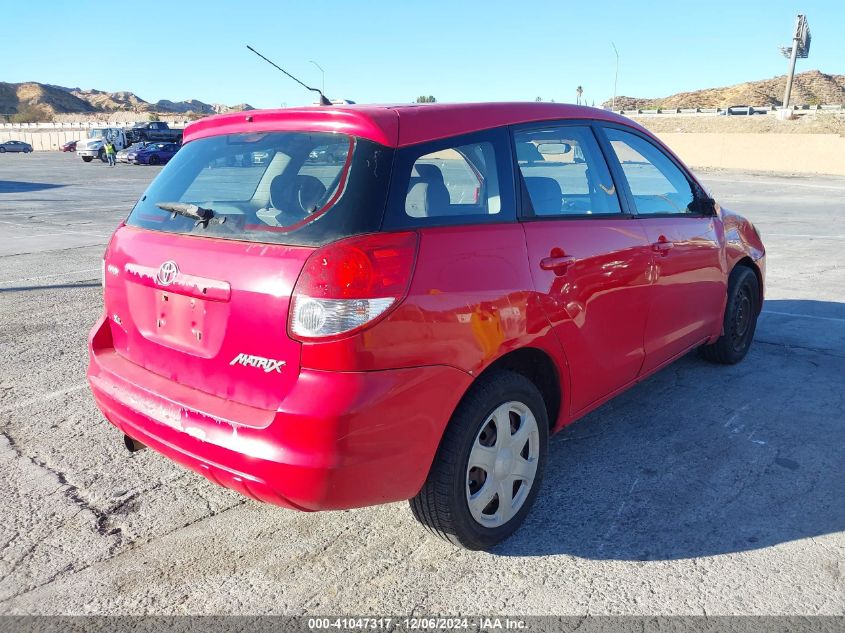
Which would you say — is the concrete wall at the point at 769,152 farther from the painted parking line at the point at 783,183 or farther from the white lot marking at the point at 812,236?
the white lot marking at the point at 812,236

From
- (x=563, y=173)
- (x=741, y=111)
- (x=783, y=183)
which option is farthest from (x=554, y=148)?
(x=741, y=111)

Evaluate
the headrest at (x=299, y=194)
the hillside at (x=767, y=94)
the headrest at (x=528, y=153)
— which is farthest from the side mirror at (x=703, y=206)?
the hillside at (x=767, y=94)

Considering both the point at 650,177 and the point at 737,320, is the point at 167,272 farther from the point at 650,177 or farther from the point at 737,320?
the point at 737,320

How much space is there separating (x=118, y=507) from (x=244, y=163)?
5.44ft

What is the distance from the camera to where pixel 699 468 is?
3650mm

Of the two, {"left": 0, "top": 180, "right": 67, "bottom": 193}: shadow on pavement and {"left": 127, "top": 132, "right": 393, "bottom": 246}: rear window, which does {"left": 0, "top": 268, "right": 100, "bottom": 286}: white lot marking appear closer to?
{"left": 127, "top": 132, "right": 393, "bottom": 246}: rear window

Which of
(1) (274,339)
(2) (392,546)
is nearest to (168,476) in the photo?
(2) (392,546)

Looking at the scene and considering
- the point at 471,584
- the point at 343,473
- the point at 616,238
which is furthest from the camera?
the point at 616,238

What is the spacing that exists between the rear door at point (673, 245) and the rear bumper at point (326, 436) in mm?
1741

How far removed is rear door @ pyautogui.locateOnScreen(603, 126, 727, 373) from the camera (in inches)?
151

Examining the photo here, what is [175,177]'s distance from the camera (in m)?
3.18

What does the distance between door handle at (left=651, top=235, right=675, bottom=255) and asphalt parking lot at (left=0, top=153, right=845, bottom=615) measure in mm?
1042

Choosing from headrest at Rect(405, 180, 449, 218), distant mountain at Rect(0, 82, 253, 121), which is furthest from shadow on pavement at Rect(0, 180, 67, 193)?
distant mountain at Rect(0, 82, 253, 121)

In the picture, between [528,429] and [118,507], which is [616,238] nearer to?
[528,429]
